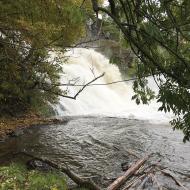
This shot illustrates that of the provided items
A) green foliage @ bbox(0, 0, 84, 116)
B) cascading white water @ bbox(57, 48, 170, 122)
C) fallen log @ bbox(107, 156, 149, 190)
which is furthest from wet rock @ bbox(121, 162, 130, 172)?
cascading white water @ bbox(57, 48, 170, 122)

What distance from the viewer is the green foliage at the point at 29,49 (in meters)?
10.8

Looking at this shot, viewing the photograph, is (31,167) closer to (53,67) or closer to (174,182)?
(174,182)

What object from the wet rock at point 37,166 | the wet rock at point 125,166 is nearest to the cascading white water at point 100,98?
the wet rock at point 125,166

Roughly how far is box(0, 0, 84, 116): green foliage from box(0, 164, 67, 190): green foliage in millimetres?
1666

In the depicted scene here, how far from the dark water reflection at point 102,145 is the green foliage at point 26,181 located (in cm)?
229

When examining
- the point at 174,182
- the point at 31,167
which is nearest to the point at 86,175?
the point at 31,167

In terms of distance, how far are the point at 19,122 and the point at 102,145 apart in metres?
4.74

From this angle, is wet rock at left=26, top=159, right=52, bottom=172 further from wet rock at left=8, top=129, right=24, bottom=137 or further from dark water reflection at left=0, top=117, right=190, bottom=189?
wet rock at left=8, top=129, right=24, bottom=137

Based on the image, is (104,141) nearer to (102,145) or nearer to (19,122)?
(102,145)

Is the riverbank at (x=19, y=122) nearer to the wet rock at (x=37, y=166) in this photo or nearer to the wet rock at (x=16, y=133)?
the wet rock at (x=16, y=133)

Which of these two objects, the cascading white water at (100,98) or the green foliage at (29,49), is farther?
the cascading white water at (100,98)

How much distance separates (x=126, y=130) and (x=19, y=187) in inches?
340

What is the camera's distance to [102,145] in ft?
42.1

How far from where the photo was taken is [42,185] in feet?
22.4
